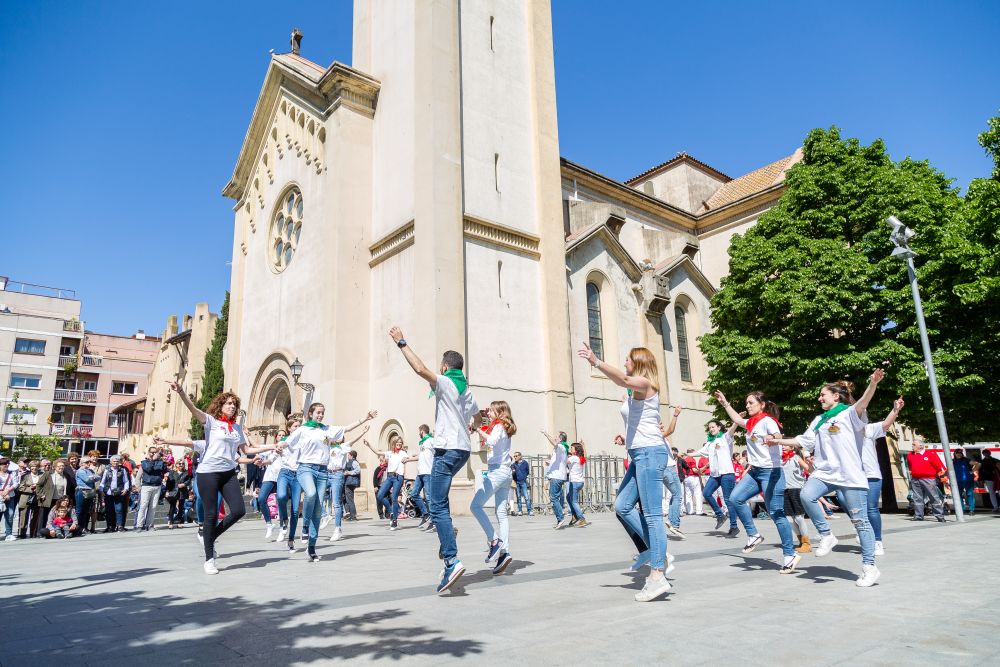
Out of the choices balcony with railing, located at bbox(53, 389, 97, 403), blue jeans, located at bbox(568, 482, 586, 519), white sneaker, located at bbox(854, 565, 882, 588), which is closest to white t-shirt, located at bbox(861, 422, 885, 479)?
white sneaker, located at bbox(854, 565, 882, 588)

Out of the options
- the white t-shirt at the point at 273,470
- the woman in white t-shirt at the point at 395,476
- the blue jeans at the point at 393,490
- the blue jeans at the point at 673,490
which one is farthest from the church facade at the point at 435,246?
the blue jeans at the point at 673,490

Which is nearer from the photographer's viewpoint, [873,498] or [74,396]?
[873,498]

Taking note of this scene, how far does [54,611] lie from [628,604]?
448 cm

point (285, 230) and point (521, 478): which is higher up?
point (285, 230)

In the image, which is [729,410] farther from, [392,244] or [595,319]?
[595,319]

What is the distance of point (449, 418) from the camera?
6098mm

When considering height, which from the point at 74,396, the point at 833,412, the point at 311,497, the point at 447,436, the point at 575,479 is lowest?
the point at 311,497

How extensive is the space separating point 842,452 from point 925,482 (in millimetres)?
9824

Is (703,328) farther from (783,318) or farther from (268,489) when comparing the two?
(268,489)

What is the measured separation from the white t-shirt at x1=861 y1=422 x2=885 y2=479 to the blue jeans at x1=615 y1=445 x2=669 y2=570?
3616mm

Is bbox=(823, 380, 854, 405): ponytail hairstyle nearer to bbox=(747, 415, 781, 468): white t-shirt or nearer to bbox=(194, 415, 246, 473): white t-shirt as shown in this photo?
bbox=(747, 415, 781, 468): white t-shirt

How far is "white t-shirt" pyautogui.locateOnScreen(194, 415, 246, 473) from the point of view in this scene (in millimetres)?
7613

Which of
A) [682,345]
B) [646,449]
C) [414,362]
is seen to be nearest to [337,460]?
[414,362]

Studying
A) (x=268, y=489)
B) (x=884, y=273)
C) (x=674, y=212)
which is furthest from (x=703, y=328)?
(x=268, y=489)
